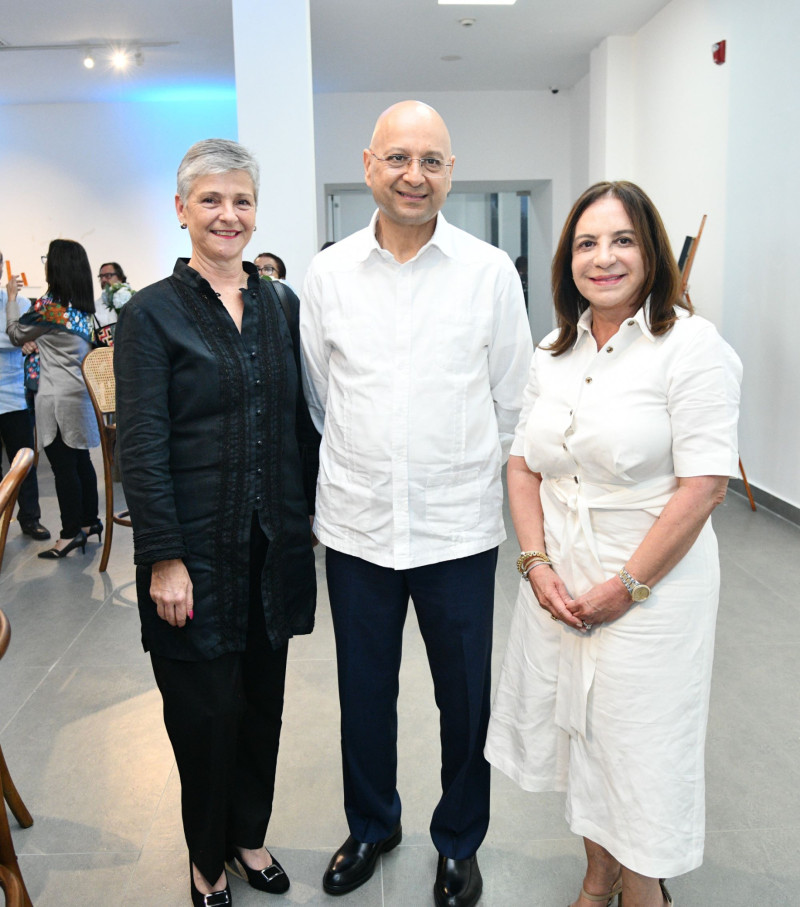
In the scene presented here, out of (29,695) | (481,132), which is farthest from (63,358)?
(481,132)

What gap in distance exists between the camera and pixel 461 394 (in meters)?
1.75

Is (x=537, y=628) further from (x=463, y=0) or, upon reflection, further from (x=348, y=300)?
(x=463, y=0)

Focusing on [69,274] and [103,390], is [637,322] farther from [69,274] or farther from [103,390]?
[69,274]

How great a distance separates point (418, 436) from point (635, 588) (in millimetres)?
534

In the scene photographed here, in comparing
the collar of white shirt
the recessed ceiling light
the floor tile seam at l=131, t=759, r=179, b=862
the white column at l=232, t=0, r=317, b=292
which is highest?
the recessed ceiling light

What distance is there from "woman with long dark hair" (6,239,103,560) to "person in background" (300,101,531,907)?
3.01 metres

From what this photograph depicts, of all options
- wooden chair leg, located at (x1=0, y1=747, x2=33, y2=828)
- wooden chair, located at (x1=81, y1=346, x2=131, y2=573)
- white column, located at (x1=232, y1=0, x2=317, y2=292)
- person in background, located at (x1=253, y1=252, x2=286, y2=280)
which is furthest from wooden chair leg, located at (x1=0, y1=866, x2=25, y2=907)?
white column, located at (x1=232, y1=0, x2=317, y2=292)

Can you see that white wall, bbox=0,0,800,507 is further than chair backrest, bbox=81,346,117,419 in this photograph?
Yes

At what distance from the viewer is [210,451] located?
1650mm

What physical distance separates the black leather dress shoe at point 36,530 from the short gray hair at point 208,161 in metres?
3.77

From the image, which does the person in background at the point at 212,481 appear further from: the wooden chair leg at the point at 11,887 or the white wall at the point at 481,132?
the white wall at the point at 481,132

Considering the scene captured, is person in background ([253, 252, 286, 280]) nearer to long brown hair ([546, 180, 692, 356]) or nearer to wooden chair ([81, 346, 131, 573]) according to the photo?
wooden chair ([81, 346, 131, 573])

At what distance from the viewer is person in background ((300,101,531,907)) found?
5.65ft

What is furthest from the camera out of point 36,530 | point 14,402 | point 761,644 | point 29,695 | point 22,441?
point 36,530
